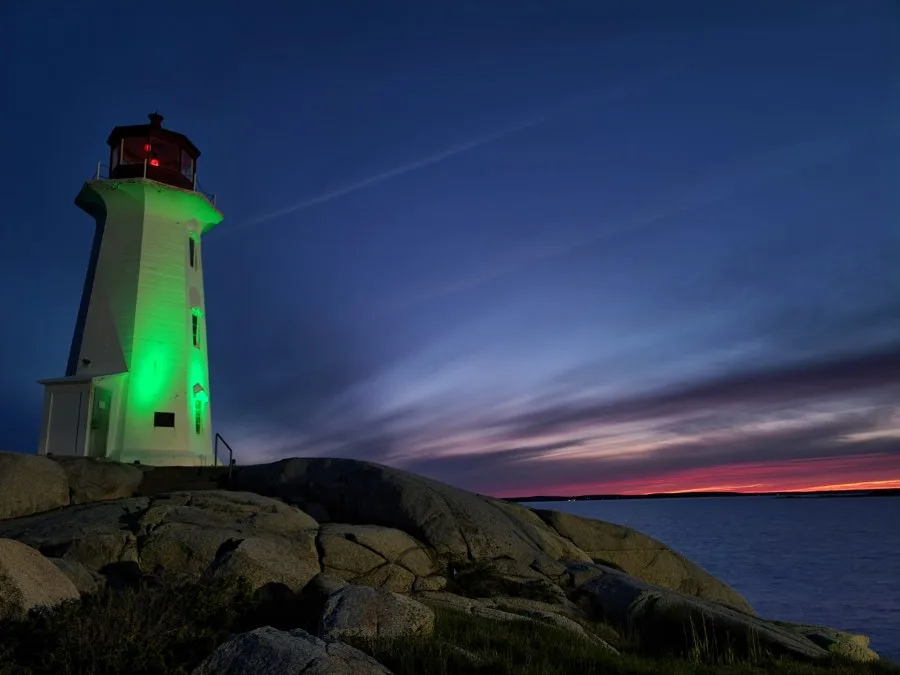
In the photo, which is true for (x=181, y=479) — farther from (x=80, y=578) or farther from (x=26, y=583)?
(x=26, y=583)

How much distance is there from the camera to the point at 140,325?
27.6 m

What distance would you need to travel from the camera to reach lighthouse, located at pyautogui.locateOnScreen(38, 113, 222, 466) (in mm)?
26500

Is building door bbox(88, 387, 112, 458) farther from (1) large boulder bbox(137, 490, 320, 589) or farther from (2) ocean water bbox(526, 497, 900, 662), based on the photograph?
(2) ocean water bbox(526, 497, 900, 662)

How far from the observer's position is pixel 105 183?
28.5 metres

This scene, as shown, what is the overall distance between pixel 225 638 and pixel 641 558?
1535 cm

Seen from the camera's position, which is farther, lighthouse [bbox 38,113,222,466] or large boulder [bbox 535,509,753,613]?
lighthouse [bbox 38,113,222,466]

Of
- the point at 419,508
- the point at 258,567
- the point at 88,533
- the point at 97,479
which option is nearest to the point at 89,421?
the point at 97,479

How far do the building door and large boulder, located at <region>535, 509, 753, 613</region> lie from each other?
1667 cm

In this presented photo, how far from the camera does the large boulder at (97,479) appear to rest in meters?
18.8

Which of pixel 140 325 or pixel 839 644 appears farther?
pixel 140 325

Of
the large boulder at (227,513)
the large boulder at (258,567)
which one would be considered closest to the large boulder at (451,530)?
the large boulder at (227,513)

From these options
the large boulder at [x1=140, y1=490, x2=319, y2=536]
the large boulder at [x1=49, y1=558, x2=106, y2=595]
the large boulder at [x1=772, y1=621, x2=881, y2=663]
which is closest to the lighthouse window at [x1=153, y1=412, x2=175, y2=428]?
the large boulder at [x1=140, y1=490, x2=319, y2=536]

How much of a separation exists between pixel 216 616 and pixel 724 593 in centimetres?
1638

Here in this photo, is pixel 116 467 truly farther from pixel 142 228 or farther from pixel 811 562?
pixel 811 562
